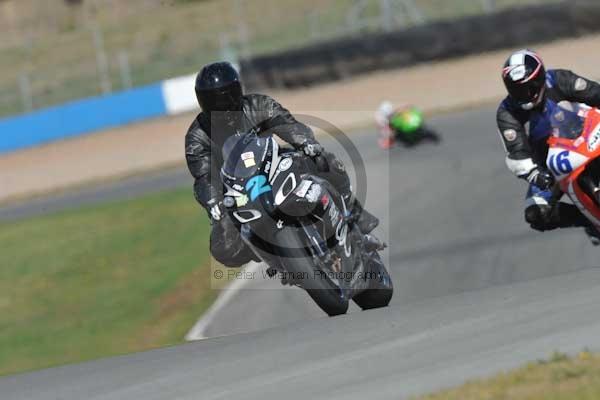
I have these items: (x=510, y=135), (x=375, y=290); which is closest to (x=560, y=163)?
(x=510, y=135)

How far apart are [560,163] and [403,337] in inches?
113

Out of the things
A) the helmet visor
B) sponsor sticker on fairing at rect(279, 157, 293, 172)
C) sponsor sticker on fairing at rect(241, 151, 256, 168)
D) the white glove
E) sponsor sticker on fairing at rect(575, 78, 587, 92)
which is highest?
the helmet visor

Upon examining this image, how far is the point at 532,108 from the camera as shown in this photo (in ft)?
26.0

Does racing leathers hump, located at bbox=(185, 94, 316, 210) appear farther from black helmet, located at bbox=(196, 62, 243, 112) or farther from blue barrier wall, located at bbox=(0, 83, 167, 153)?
blue barrier wall, located at bbox=(0, 83, 167, 153)

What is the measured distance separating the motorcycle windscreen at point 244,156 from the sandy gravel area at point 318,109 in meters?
11.4

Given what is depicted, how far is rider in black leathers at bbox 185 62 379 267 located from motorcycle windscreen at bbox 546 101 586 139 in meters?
1.68

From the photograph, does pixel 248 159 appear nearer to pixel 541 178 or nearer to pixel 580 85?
pixel 541 178

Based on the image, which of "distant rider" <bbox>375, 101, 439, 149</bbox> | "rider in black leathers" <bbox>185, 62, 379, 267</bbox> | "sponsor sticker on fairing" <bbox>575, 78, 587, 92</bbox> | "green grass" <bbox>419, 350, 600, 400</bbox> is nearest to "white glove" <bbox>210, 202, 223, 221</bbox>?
"rider in black leathers" <bbox>185, 62, 379, 267</bbox>

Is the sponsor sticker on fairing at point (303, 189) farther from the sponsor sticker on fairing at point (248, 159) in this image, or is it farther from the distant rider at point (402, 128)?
the distant rider at point (402, 128)

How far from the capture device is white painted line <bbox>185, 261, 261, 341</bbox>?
10174 millimetres

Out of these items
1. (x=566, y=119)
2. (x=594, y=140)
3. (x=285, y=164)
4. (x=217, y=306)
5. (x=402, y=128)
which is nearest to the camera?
(x=285, y=164)

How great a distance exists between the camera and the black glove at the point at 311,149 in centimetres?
711

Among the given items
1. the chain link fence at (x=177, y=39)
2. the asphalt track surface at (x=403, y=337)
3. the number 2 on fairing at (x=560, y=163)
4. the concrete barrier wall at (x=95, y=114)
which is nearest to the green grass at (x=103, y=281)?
the asphalt track surface at (x=403, y=337)

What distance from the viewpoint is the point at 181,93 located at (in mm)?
23141
